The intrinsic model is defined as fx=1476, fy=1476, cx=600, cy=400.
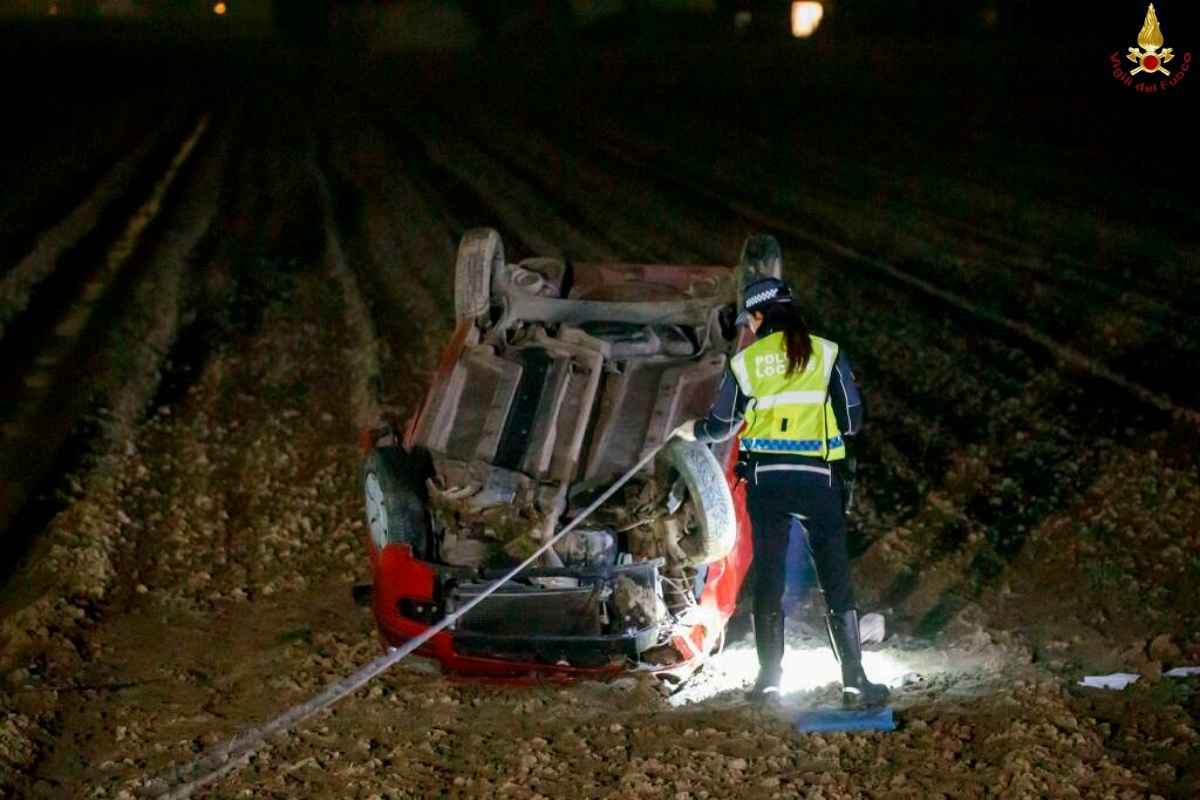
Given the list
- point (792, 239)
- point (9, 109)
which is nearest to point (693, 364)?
point (792, 239)

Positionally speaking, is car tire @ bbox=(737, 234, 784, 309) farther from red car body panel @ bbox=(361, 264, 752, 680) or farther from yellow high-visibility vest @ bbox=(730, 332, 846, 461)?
yellow high-visibility vest @ bbox=(730, 332, 846, 461)

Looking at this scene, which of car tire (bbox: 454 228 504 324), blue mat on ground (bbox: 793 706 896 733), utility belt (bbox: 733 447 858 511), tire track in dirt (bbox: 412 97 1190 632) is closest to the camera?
blue mat on ground (bbox: 793 706 896 733)

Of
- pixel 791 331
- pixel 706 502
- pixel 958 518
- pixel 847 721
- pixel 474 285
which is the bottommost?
pixel 958 518

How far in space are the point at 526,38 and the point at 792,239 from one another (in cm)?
4726

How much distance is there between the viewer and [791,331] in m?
6.52

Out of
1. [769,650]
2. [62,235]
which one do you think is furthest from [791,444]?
[62,235]

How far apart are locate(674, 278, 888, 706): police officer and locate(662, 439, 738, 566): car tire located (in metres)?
0.13

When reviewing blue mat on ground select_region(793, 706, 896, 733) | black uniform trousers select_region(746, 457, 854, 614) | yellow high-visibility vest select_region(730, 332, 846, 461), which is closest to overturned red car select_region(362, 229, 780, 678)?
black uniform trousers select_region(746, 457, 854, 614)

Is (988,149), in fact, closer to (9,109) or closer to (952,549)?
(952,549)

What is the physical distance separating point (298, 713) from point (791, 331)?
2.79 metres

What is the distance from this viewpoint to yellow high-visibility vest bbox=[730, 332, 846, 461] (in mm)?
6578

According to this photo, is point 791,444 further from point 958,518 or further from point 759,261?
point 958,518

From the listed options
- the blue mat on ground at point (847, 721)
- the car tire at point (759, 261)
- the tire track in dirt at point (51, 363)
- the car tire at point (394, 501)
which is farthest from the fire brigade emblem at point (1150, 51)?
the blue mat on ground at point (847, 721)

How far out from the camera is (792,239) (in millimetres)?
19891
